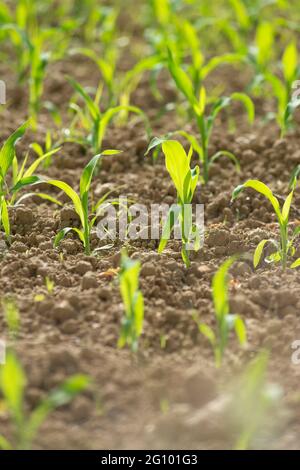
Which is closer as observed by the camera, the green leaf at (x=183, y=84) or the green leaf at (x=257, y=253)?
the green leaf at (x=257, y=253)

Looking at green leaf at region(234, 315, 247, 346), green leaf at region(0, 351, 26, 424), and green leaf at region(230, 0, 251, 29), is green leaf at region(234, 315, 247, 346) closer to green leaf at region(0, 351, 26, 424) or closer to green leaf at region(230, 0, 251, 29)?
green leaf at region(0, 351, 26, 424)

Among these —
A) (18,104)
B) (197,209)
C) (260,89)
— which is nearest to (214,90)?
(260,89)

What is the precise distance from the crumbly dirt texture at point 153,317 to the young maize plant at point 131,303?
0.06 metres

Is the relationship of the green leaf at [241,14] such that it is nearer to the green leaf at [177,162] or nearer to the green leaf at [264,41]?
the green leaf at [264,41]

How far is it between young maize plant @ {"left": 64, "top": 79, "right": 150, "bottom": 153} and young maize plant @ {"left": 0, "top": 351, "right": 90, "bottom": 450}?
140cm

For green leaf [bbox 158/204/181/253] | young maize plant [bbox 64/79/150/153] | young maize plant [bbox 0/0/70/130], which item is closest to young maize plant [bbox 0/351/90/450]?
green leaf [bbox 158/204/181/253]

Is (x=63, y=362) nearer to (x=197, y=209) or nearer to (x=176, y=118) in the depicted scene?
(x=197, y=209)

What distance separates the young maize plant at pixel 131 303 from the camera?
84.0 inches

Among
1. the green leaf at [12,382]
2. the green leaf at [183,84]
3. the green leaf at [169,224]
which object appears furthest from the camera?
the green leaf at [183,84]

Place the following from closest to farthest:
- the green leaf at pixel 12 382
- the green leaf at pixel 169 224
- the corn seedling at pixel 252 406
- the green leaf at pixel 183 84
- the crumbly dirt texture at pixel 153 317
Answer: the green leaf at pixel 12 382
the corn seedling at pixel 252 406
the crumbly dirt texture at pixel 153 317
the green leaf at pixel 169 224
the green leaf at pixel 183 84

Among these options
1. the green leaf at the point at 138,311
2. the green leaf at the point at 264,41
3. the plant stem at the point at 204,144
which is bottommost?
the green leaf at the point at 138,311

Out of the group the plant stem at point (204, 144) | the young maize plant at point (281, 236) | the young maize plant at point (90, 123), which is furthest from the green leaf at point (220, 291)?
the young maize plant at point (90, 123)

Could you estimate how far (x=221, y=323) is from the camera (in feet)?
7.09

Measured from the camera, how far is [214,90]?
14.0 ft
